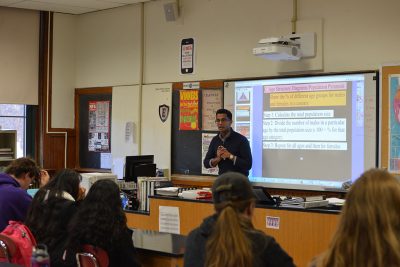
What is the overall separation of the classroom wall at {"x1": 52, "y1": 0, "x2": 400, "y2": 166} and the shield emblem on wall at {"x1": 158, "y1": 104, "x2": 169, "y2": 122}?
1.06ft

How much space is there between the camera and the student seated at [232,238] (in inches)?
84.4

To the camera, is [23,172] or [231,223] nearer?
[231,223]

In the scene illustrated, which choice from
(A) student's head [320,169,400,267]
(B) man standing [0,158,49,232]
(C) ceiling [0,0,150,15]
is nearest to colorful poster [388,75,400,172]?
(B) man standing [0,158,49,232]

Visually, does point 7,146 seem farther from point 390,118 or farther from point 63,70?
point 390,118

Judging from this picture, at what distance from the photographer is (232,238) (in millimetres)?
2164

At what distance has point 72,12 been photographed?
8148 mm

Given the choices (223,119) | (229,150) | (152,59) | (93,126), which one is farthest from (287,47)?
(93,126)

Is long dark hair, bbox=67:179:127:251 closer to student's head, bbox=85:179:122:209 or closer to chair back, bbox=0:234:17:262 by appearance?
student's head, bbox=85:179:122:209

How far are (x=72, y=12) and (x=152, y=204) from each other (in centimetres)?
412

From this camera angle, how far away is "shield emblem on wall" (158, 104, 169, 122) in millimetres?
7266

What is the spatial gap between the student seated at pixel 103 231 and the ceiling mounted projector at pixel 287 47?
9.91ft

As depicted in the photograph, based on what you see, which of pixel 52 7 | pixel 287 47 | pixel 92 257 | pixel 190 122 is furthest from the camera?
pixel 52 7

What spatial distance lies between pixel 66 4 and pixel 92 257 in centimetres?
526

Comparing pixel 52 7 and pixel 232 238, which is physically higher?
pixel 52 7
